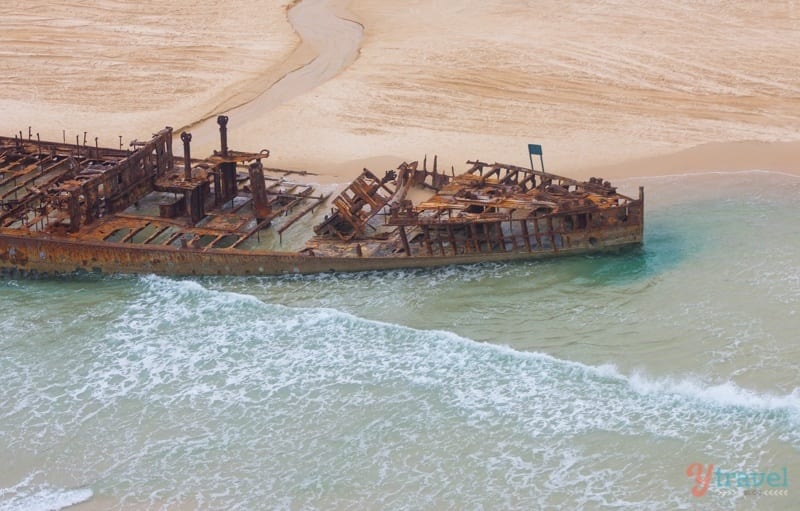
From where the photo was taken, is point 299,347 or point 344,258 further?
point 344,258

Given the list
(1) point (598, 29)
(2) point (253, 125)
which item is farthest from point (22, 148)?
(1) point (598, 29)

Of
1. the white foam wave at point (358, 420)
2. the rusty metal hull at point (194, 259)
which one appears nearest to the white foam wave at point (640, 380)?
the white foam wave at point (358, 420)

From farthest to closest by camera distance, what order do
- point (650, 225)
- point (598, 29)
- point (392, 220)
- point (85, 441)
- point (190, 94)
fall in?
point (598, 29) → point (190, 94) → point (650, 225) → point (392, 220) → point (85, 441)

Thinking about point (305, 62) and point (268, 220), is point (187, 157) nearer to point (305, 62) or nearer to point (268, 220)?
point (268, 220)

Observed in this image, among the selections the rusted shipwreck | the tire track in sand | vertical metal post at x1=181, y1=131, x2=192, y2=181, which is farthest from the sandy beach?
vertical metal post at x1=181, y1=131, x2=192, y2=181

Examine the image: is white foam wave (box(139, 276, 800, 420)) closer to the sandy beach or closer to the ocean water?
the ocean water

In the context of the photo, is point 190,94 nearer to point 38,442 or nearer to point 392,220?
point 392,220
